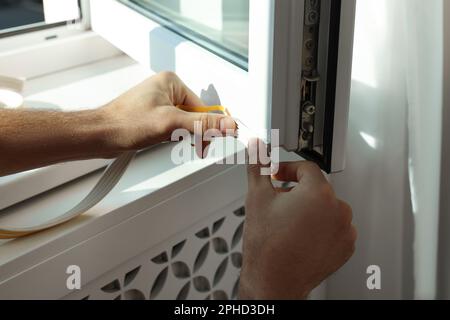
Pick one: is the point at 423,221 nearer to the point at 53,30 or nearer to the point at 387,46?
the point at 387,46

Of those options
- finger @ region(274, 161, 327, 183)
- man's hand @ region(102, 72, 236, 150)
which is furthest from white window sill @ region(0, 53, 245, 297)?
finger @ region(274, 161, 327, 183)

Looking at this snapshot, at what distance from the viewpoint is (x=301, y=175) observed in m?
0.61

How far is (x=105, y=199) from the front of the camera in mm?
811

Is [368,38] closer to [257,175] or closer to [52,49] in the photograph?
[257,175]

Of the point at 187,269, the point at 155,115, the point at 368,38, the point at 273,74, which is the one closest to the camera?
the point at 273,74

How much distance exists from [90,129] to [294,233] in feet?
0.83

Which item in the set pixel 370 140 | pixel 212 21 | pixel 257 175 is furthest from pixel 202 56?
pixel 370 140

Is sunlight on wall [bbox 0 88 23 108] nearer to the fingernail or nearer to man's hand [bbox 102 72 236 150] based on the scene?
man's hand [bbox 102 72 236 150]

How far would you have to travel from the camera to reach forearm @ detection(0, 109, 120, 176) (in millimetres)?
702

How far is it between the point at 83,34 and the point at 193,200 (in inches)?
13.5

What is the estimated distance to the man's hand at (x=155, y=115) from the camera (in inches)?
25.9

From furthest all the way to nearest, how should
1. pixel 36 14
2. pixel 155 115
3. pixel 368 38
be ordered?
1. pixel 36 14
2. pixel 368 38
3. pixel 155 115
